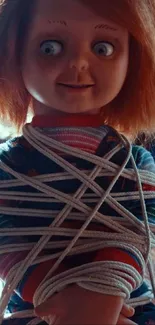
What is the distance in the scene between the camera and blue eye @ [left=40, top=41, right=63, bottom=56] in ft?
1.93

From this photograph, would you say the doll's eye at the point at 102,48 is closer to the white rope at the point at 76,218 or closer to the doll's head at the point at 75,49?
the doll's head at the point at 75,49

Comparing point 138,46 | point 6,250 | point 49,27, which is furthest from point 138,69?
point 6,250

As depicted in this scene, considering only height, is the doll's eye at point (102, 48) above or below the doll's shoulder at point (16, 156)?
above

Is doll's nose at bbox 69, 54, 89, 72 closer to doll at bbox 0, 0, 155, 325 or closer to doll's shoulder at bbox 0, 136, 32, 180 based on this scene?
doll at bbox 0, 0, 155, 325

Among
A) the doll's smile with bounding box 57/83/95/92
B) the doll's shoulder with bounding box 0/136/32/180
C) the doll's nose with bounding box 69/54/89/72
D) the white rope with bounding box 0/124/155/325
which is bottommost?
the white rope with bounding box 0/124/155/325

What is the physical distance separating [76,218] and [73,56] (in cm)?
18

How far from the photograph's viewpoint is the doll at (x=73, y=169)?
1.87ft

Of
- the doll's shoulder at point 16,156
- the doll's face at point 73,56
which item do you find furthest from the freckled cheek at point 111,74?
the doll's shoulder at point 16,156

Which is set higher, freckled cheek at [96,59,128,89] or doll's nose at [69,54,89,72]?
freckled cheek at [96,59,128,89]

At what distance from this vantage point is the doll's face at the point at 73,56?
1.91ft

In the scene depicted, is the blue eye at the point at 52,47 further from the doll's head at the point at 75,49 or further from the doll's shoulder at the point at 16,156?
the doll's shoulder at the point at 16,156

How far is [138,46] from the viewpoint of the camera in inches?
25.3

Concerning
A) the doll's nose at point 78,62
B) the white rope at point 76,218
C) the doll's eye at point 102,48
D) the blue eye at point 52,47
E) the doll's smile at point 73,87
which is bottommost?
the white rope at point 76,218

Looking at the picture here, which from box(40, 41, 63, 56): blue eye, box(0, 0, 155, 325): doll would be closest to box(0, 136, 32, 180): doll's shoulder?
box(0, 0, 155, 325): doll
